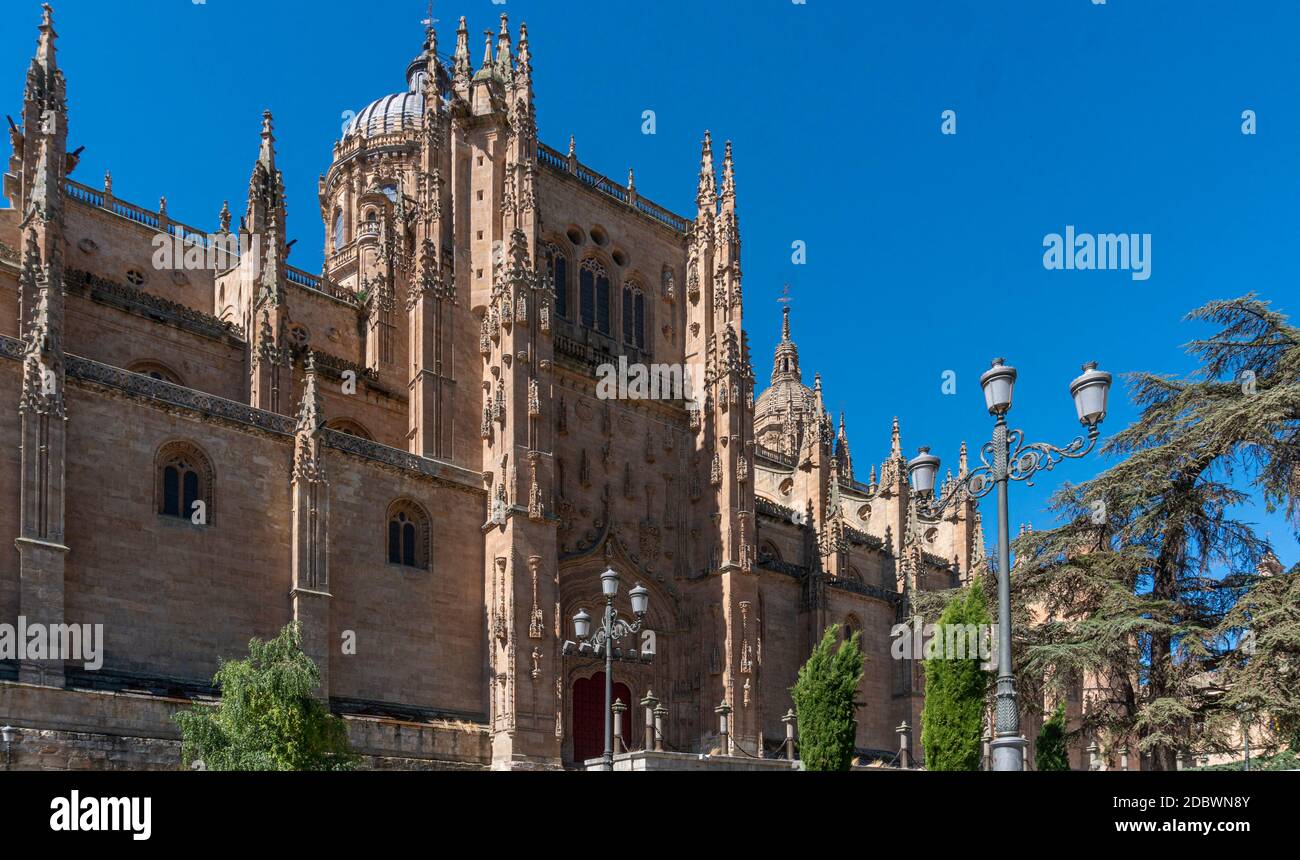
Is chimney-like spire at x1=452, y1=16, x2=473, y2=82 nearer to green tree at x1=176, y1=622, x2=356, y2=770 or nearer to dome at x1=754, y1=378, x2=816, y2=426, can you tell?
green tree at x1=176, y1=622, x2=356, y2=770

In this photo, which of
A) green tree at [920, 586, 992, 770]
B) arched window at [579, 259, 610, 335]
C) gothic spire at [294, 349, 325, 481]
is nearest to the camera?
green tree at [920, 586, 992, 770]

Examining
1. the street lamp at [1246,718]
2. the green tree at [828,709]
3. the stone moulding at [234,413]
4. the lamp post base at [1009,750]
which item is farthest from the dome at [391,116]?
the lamp post base at [1009,750]

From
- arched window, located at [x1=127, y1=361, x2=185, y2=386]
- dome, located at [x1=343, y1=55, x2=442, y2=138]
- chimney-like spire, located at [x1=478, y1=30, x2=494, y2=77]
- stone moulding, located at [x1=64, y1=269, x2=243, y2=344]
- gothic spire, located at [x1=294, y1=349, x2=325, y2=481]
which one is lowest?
gothic spire, located at [x1=294, y1=349, x2=325, y2=481]

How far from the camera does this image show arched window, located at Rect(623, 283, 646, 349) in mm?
44688

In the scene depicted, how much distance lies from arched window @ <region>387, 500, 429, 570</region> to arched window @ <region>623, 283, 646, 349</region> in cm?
1285

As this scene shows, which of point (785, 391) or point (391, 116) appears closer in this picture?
point (391, 116)

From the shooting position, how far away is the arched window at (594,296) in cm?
4353

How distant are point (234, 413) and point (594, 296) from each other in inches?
652

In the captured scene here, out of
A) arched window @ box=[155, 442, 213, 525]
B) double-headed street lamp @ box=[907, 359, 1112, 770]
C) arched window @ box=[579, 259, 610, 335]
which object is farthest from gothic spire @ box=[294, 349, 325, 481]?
double-headed street lamp @ box=[907, 359, 1112, 770]

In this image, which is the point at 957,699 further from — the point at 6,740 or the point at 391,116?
the point at 391,116

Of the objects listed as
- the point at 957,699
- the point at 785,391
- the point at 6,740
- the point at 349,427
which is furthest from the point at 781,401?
the point at 6,740

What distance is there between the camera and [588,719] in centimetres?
3747

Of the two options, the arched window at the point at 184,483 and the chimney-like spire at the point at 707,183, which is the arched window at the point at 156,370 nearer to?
the arched window at the point at 184,483
